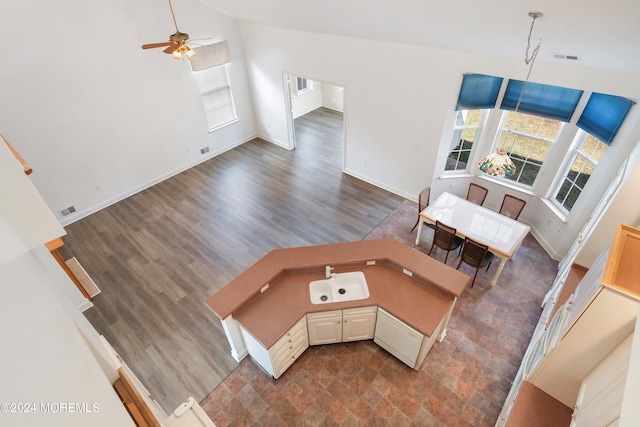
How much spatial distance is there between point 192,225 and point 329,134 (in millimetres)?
5144

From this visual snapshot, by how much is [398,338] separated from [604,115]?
4.37 metres

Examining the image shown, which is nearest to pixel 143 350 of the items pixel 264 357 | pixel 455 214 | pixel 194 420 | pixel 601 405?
pixel 264 357

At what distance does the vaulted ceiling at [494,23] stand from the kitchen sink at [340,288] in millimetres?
3040

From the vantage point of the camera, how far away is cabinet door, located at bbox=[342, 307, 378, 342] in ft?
12.8

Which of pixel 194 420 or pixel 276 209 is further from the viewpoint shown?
pixel 276 209

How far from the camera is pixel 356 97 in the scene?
666 cm

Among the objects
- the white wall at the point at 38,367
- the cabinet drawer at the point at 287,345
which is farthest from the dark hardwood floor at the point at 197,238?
the white wall at the point at 38,367

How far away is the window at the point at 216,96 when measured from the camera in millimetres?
7668

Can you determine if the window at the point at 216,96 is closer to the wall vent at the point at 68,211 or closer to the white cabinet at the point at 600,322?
the wall vent at the point at 68,211

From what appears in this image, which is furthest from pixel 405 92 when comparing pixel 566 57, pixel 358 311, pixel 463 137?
pixel 358 311

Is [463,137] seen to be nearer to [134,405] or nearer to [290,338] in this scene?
[290,338]

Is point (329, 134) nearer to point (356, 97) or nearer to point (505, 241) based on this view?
point (356, 97)

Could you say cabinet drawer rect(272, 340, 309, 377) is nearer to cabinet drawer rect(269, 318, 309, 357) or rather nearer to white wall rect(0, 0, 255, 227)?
cabinet drawer rect(269, 318, 309, 357)

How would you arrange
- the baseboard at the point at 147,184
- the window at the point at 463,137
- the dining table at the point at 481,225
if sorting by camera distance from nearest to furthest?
the dining table at the point at 481,225 → the window at the point at 463,137 → the baseboard at the point at 147,184
